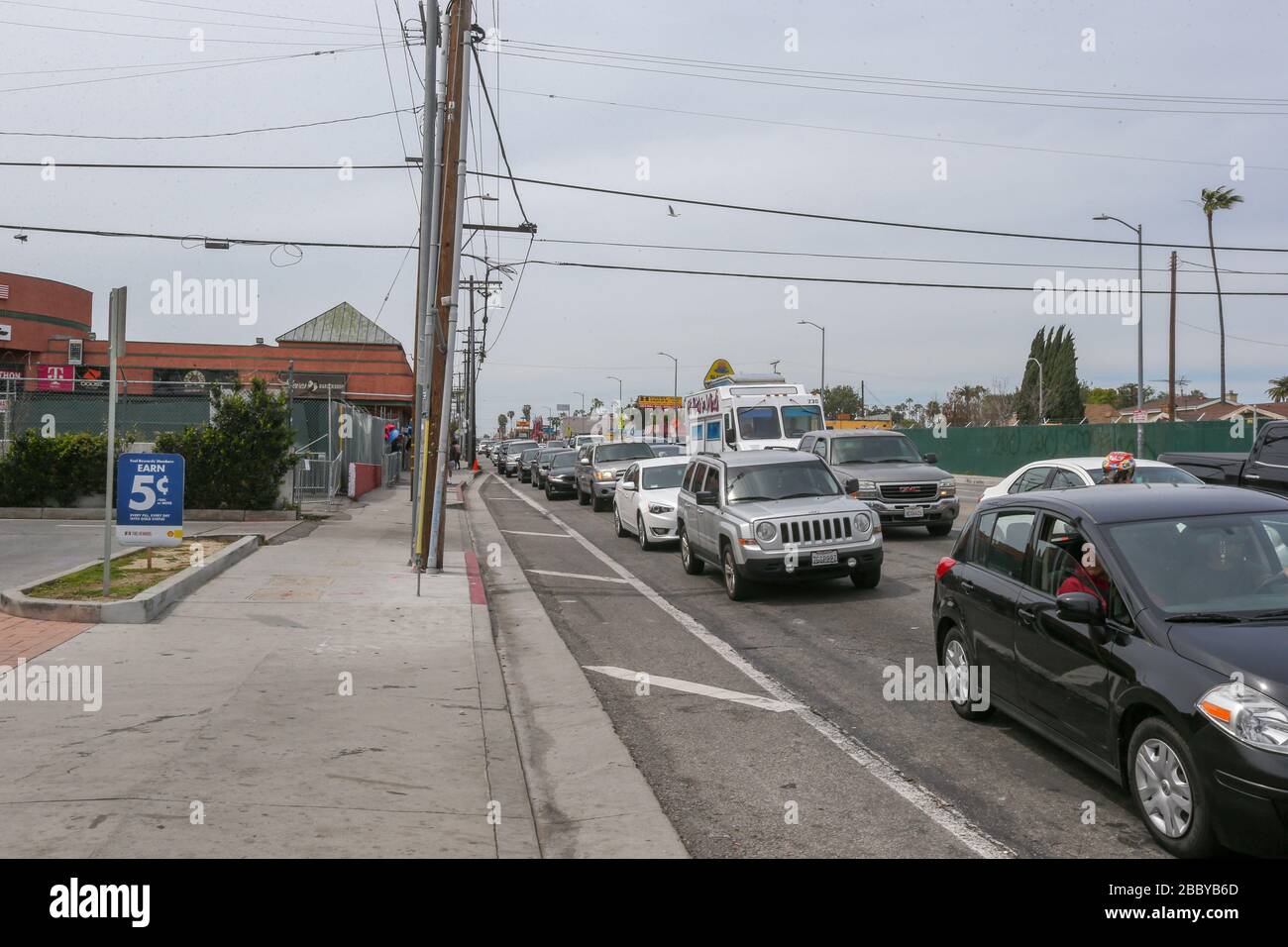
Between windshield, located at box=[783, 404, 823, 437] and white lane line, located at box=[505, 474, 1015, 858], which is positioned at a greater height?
windshield, located at box=[783, 404, 823, 437]

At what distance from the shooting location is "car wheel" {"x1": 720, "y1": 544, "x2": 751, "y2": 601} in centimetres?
1255

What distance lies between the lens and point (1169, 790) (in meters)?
4.78

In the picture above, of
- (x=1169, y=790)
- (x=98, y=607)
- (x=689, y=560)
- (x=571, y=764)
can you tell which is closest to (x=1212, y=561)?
(x=1169, y=790)

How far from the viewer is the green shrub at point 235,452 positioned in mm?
21609

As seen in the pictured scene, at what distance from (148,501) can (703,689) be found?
6.74 meters

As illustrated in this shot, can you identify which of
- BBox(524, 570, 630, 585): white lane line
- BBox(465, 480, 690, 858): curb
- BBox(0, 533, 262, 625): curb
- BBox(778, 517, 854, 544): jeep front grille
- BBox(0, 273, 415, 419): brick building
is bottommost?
BBox(465, 480, 690, 858): curb

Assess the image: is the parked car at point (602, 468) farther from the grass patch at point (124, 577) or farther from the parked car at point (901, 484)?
the grass patch at point (124, 577)

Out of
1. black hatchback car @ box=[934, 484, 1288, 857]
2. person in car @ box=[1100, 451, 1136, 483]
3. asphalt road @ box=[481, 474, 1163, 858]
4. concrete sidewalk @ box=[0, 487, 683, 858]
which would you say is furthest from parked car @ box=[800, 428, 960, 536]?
black hatchback car @ box=[934, 484, 1288, 857]

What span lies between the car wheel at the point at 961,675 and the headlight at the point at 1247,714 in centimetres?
241

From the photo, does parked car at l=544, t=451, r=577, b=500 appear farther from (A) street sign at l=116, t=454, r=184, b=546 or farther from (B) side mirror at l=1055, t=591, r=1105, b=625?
(B) side mirror at l=1055, t=591, r=1105, b=625

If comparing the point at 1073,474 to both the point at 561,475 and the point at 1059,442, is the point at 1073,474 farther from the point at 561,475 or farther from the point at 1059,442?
the point at 1059,442

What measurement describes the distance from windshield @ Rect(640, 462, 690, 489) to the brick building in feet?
96.8

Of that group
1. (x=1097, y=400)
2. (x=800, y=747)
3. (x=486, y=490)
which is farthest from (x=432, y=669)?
(x=1097, y=400)
